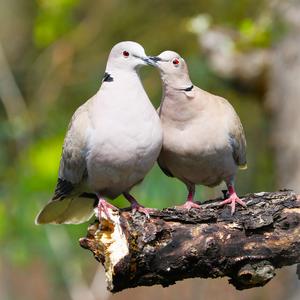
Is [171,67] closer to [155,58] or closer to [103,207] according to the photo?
[155,58]

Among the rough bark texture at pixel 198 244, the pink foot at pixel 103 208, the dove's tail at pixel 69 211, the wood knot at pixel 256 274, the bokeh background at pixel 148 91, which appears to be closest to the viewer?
the rough bark texture at pixel 198 244

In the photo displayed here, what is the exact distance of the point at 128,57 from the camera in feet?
14.3

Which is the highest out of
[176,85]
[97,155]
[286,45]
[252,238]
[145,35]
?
[145,35]

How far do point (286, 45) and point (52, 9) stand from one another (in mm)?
2045

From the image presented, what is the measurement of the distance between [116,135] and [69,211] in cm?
83

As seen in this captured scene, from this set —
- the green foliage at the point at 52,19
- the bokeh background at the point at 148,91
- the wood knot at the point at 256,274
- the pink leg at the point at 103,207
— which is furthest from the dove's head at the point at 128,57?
the green foliage at the point at 52,19

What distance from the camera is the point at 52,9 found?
7.60 m

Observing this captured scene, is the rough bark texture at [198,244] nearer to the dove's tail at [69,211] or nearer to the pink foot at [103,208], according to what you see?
the pink foot at [103,208]

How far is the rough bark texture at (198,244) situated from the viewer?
3.79 m

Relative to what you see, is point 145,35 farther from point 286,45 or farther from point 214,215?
point 214,215

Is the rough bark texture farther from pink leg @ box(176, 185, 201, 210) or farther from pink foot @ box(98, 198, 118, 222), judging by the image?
pink leg @ box(176, 185, 201, 210)

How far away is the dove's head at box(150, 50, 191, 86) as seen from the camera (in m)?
4.41

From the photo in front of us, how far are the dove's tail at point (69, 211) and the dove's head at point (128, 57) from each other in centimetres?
84

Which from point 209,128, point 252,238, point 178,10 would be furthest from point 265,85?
point 252,238
